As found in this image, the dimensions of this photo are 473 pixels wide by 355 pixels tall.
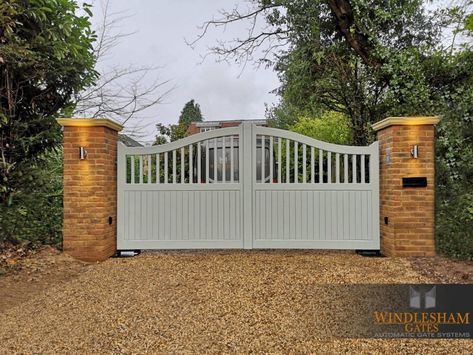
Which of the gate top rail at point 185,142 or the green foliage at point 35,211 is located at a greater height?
the gate top rail at point 185,142

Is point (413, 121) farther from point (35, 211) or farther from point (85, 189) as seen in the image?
point (35, 211)

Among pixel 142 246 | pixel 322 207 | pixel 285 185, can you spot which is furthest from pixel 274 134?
pixel 142 246

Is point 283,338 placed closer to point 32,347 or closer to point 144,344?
point 144,344

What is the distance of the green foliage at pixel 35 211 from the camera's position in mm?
4441

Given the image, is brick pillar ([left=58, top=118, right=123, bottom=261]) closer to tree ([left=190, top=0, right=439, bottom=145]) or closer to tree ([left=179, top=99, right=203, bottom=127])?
tree ([left=190, top=0, right=439, bottom=145])

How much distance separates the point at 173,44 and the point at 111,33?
216 centimetres

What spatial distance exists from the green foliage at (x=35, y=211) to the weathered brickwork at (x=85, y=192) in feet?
1.54

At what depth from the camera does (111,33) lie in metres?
7.93

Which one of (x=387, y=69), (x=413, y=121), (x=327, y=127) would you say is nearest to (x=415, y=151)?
(x=413, y=121)

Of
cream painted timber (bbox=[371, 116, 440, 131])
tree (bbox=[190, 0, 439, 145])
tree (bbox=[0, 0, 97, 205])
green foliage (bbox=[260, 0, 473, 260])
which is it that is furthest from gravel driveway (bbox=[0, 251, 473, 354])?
tree (bbox=[190, 0, 439, 145])

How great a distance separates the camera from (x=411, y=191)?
4352 millimetres

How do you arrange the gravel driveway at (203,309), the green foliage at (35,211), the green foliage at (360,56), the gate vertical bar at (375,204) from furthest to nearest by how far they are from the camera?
the green foliage at (360,56) < the gate vertical bar at (375,204) < the green foliage at (35,211) < the gravel driveway at (203,309)

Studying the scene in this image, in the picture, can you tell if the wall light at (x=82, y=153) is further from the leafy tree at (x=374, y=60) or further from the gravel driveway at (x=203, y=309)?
the leafy tree at (x=374, y=60)

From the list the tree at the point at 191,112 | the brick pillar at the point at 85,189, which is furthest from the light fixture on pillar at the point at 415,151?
the tree at the point at 191,112
